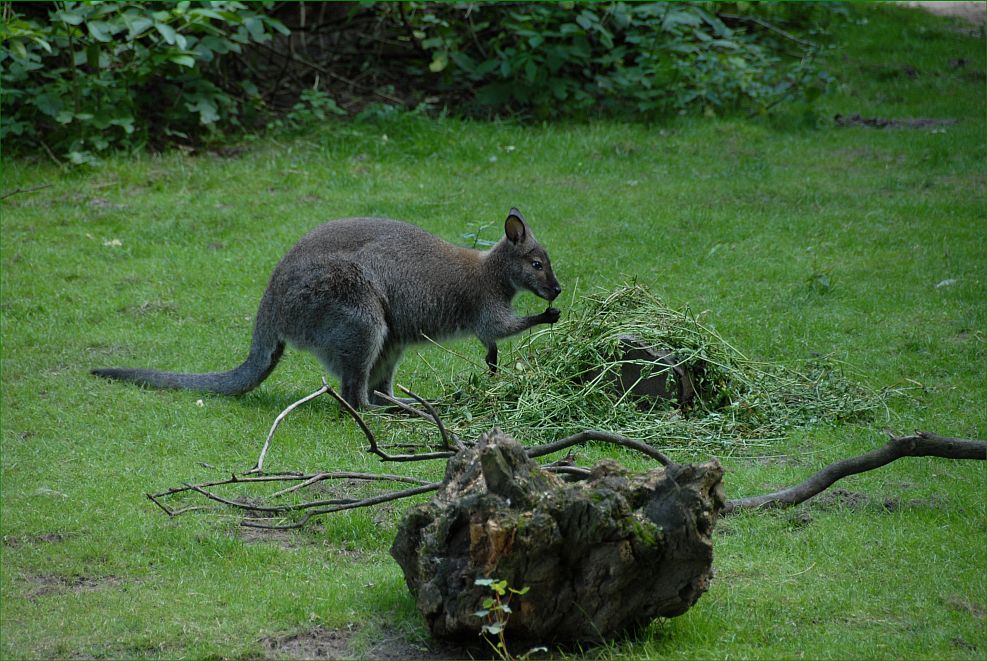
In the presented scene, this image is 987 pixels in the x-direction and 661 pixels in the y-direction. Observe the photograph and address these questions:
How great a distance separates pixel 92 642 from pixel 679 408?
3.74 metres

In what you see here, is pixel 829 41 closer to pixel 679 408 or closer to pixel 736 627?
pixel 679 408

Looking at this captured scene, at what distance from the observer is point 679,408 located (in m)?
6.75

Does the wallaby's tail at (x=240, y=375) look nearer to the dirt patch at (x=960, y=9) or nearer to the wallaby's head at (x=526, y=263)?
the wallaby's head at (x=526, y=263)

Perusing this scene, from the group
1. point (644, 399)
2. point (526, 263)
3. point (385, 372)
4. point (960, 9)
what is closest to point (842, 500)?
point (644, 399)

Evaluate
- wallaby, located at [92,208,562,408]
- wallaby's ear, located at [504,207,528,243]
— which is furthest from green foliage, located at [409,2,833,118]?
wallaby, located at [92,208,562,408]

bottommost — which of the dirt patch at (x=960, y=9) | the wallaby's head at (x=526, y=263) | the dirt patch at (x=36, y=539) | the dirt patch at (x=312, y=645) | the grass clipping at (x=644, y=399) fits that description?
the dirt patch at (x=36, y=539)

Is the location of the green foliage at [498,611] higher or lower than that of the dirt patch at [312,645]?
higher

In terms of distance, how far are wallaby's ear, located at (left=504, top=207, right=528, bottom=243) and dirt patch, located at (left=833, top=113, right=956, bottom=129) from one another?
681cm

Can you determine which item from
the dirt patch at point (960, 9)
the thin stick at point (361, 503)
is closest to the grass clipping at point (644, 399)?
the thin stick at point (361, 503)

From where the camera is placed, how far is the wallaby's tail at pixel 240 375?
7078 mm

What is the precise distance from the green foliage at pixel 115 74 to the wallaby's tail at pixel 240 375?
14.8 feet

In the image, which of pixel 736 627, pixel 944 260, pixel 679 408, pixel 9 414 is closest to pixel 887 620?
pixel 736 627

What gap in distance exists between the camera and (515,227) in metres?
7.34

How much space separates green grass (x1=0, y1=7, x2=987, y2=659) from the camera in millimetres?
4391
